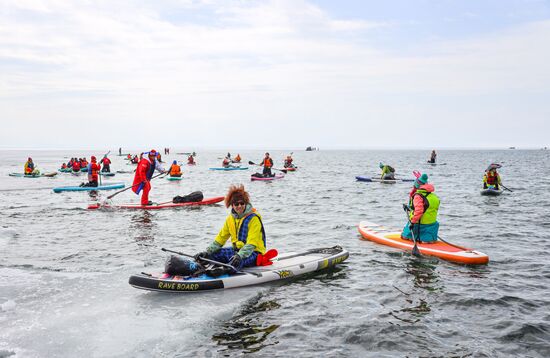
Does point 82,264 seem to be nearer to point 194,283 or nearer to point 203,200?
point 194,283

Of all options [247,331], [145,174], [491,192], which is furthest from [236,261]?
[491,192]

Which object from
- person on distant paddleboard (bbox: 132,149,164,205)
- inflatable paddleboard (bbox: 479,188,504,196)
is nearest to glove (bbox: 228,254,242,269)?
person on distant paddleboard (bbox: 132,149,164,205)

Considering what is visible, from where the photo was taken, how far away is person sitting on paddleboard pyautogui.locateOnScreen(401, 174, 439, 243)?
419 inches

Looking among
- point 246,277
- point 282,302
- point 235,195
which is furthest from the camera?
point 246,277

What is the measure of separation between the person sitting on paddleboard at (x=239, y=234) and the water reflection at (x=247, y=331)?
3.62 feet

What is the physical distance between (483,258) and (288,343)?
6.31 m

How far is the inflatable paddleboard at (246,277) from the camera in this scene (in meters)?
7.68

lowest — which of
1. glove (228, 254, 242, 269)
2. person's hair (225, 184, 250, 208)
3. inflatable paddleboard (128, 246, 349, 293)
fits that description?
inflatable paddleboard (128, 246, 349, 293)

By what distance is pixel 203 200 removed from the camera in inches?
818

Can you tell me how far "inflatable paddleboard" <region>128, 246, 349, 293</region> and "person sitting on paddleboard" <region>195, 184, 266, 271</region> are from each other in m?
0.31

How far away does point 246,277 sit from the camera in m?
8.14

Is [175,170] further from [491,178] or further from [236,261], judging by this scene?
[236,261]

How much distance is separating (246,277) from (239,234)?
840mm

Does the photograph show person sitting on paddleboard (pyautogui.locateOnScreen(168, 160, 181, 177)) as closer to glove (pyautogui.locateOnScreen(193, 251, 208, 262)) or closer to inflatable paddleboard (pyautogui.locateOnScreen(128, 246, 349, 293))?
inflatable paddleboard (pyautogui.locateOnScreen(128, 246, 349, 293))
